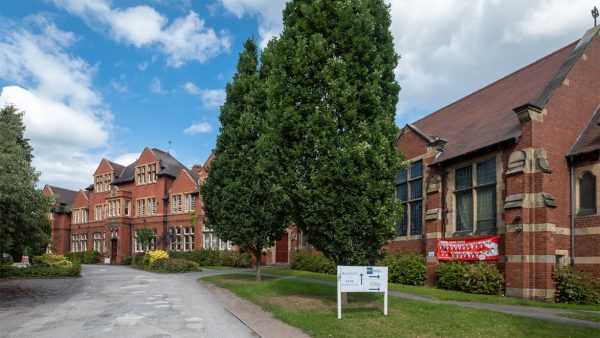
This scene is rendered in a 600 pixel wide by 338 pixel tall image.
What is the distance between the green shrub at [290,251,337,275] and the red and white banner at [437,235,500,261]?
7.88m

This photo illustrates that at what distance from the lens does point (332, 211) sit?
13164 mm

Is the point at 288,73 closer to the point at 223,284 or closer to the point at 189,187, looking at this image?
the point at 223,284

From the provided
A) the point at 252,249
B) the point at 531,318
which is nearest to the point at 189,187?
the point at 252,249

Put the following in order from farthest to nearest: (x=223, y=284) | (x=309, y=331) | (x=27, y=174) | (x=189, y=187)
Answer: (x=189, y=187) < (x=223, y=284) < (x=27, y=174) < (x=309, y=331)

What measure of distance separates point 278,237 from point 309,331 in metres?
12.9

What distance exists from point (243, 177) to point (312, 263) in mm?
10116

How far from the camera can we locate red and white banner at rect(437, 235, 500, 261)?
62.0 feet

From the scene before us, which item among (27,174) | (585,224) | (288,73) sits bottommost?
(585,224)

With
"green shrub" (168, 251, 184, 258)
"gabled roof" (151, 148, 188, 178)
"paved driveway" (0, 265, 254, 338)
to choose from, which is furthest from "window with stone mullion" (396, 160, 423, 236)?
"gabled roof" (151, 148, 188, 178)

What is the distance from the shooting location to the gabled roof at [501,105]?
19.1 meters

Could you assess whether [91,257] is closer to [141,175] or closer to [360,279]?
[141,175]

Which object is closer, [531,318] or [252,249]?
[531,318]

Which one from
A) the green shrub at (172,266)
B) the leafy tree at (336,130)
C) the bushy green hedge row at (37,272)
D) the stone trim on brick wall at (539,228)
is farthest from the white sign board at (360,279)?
the green shrub at (172,266)

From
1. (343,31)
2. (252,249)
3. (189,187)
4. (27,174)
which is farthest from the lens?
(189,187)
